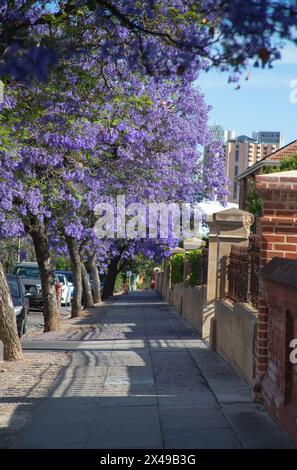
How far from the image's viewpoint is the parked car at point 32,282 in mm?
33375

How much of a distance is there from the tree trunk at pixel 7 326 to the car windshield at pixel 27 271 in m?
22.2

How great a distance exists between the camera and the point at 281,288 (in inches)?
309

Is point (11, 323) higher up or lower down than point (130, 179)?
lower down

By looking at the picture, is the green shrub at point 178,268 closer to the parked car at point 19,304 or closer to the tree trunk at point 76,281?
the tree trunk at point 76,281

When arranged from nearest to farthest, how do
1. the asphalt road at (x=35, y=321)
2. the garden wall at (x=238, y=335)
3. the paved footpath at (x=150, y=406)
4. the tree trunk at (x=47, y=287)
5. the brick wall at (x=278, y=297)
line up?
the paved footpath at (x=150, y=406) < the brick wall at (x=278, y=297) < the garden wall at (x=238, y=335) < the tree trunk at (x=47, y=287) < the asphalt road at (x=35, y=321)

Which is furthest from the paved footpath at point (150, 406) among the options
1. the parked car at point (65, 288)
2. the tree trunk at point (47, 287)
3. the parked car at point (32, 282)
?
the parked car at point (65, 288)

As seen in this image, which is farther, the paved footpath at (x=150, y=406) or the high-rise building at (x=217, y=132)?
the high-rise building at (x=217, y=132)

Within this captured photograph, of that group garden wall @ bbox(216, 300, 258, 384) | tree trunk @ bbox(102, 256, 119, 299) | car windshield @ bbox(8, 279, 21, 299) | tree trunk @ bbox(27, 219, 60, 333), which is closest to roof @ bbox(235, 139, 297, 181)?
tree trunk @ bbox(102, 256, 119, 299)

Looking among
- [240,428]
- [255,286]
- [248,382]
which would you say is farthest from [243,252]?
[240,428]

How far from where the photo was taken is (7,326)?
44.8 ft

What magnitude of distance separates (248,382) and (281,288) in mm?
2860

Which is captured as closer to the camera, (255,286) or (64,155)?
(255,286)

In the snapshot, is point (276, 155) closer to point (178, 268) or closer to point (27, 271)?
point (27, 271)
